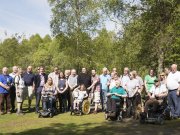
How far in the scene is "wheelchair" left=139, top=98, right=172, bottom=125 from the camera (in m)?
8.35

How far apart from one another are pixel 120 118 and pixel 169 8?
11693 millimetres

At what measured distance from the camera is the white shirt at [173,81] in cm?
958

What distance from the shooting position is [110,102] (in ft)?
31.0

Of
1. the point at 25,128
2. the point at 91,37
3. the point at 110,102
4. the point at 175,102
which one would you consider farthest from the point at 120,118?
the point at 91,37

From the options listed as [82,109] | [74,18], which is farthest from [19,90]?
[74,18]

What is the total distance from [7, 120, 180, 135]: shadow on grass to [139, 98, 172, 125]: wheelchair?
19cm

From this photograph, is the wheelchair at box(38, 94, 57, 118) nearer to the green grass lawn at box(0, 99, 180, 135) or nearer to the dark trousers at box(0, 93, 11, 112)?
the green grass lawn at box(0, 99, 180, 135)

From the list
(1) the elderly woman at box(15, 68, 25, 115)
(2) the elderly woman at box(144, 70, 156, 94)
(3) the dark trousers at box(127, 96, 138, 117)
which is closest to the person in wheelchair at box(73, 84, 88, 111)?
(3) the dark trousers at box(127, 96, 138, 117)

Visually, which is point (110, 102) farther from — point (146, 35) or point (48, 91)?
point (146, 35)

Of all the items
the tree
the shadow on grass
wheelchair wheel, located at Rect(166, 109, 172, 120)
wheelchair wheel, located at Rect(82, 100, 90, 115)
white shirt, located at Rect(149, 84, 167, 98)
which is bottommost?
the shadow on grass

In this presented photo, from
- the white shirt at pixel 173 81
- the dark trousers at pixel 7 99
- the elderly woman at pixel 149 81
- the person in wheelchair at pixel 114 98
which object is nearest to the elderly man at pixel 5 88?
the dark trousers at pixel 7 99

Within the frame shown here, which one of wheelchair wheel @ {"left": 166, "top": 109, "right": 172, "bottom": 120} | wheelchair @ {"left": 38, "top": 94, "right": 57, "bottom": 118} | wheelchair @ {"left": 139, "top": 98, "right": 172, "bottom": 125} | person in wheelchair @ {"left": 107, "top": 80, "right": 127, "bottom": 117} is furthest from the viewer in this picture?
wheelchair @ {"left": 38, "top": 94, "right": 57, "bottom": 118}

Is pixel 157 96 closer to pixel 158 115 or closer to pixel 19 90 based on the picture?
pixel 158 115

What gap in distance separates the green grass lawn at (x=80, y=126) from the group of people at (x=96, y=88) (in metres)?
0.73
